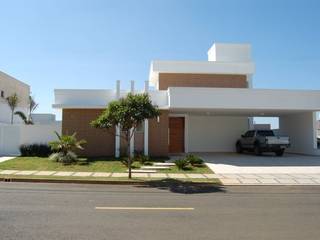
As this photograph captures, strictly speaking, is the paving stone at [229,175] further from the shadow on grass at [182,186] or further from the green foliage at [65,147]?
the green foliage at [65,147]

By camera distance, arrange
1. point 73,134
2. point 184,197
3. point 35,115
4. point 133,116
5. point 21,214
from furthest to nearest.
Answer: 1. point 35,115
2. point 73,134
3. point 133,116
4. point 184,197
5. point 21,214

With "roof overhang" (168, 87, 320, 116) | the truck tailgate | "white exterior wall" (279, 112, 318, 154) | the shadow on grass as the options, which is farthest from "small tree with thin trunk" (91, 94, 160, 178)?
"white exterior wall" (279, 112, 318, 154)

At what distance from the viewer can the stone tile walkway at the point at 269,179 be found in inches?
559

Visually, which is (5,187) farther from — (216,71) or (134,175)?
(216,71)

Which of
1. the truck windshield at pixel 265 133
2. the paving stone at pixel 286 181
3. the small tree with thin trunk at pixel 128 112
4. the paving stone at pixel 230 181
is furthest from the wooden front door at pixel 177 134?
the paving stone at pixel 286 181

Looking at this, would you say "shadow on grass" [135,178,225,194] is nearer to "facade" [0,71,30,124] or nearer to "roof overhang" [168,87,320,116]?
"roof overhang" [168,87,320,116]

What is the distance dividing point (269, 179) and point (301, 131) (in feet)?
41.5

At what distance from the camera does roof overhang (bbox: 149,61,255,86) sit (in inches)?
1032

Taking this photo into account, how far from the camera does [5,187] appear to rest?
12203mm

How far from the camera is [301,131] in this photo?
1029 inches

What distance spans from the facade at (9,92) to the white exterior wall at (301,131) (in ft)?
85.5

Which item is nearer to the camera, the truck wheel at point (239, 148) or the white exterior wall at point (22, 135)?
the white exterior wall at point (22, 135)

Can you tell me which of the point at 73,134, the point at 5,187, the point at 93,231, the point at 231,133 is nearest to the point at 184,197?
the point at 93,231

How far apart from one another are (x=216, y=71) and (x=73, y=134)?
11605mm
